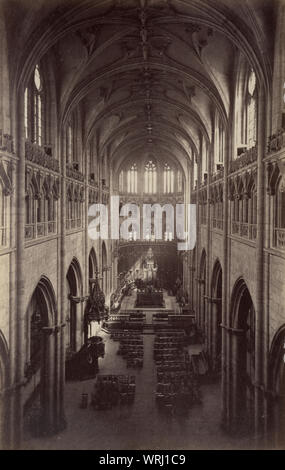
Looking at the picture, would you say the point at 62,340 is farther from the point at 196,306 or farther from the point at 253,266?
the point at 196,306

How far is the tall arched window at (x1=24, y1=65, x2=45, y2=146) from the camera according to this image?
56.6ft

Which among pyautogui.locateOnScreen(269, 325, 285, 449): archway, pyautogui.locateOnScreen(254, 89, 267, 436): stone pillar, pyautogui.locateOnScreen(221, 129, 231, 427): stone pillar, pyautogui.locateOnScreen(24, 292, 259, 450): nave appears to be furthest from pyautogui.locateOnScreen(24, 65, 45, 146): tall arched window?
pyautogui.locateOnScreen(269, 325, 285, 449): archway

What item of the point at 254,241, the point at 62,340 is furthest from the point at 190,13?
the point at 62,340

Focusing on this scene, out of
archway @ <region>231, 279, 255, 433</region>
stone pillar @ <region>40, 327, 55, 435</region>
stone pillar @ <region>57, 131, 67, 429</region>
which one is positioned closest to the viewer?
archway @ <region>231, 279, 255, 433</region>

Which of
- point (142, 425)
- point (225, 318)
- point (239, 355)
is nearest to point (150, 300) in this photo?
point (225, 318)

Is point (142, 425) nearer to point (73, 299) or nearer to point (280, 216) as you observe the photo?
point (73, 299)

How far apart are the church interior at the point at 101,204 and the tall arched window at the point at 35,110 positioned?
0.10 metres

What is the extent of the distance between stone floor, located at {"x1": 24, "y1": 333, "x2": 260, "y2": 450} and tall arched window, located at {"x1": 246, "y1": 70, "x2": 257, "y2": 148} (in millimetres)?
12149

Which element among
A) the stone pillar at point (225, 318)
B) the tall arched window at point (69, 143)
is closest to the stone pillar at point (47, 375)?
the stone pillar at point (225, 318)

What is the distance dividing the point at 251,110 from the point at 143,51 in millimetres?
6203

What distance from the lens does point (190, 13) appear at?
53.8 feet

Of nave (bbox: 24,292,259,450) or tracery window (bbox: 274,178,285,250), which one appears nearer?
tracery window (bbox: 274,178,285,250)

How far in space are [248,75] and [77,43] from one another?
7420 mm

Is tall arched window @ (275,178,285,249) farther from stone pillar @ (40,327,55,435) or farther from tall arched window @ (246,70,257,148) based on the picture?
stone pillar @ (40,327,55,435)
